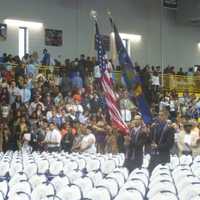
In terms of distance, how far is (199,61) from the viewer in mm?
36750

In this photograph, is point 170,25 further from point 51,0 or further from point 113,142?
point 113,142

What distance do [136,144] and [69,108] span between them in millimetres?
9857

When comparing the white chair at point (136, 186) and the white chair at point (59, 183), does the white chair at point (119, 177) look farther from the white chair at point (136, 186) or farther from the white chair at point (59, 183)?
the white chair at point (59, 183)

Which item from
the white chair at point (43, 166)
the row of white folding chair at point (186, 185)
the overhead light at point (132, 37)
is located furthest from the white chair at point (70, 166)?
the overhead light at point (132, 37)

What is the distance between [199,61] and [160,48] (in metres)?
3.65

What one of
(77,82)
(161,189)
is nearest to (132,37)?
(77,82)

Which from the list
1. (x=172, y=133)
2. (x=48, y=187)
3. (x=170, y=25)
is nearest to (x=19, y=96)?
(x=172, y=133)

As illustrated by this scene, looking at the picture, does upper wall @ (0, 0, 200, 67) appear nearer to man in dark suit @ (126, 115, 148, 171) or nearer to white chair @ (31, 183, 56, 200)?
man in dark suit @ (126, 115, 148, 171)

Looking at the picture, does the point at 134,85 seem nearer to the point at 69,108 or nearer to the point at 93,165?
the point at 93,165

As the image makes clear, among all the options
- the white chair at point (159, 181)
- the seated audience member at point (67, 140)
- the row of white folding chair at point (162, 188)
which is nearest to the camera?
the row of white folding chair at point (162, 188)

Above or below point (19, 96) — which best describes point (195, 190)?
below

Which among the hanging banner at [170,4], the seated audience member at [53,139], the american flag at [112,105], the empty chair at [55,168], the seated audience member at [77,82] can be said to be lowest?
the empty chair at [55,168]

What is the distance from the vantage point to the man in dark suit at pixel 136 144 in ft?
41.4

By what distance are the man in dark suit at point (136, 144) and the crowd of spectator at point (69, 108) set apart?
1.34 ft
